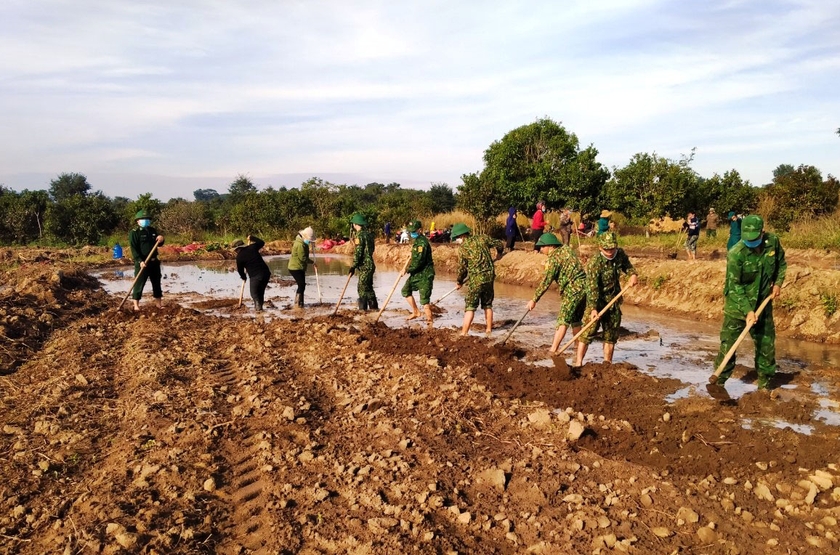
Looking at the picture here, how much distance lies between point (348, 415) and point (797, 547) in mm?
3571

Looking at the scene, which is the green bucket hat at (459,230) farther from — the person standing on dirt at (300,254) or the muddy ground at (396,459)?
the person standing on dirt at (300,254)

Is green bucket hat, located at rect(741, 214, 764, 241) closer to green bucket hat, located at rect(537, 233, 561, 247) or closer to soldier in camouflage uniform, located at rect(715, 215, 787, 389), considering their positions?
soldier in camouflage uniform, located at rect(715, 215, 787, 389)

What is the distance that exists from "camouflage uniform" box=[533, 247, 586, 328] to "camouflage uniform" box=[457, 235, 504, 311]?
63.8 inches

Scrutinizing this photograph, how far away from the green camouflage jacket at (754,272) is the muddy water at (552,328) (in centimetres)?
113

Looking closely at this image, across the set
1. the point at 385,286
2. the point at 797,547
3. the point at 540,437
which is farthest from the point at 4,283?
the point at 797,547

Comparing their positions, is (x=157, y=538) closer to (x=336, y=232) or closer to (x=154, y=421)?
(x=154, y=421)

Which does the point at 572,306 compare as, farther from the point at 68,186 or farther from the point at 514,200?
the point at 68,186

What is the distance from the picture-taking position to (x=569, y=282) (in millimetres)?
7809

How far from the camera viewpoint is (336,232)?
122ft

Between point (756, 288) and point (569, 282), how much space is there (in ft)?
7.23

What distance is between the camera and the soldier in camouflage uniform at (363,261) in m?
11.2

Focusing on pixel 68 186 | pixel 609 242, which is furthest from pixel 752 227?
pixel 68 186

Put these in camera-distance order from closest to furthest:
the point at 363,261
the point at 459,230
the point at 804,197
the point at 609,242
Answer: the point at 609,242 < the point at 459,230 < the point at 363,261 < the point at 804,197

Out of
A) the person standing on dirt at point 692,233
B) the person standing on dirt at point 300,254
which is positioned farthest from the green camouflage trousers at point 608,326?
the person standing on dirt at point 692,233
